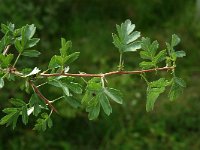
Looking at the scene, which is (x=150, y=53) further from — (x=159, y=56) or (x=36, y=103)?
(x=36, y=103)

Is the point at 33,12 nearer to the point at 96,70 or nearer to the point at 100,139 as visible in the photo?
the point at 96,70

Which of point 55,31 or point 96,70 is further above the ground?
point 55,31

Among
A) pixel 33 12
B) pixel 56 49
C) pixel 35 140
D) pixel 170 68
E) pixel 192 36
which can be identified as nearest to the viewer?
pixel 170 68

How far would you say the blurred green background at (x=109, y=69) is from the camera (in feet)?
9.48

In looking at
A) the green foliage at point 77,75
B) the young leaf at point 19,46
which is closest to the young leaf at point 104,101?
the green foliage at point 77,75

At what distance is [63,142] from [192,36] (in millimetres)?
Answer: 1504

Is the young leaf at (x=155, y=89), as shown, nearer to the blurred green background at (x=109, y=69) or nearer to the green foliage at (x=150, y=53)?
the green foliage at (x=150, y=53)

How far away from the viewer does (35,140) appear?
9.29ft

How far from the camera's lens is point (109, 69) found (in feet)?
11.1

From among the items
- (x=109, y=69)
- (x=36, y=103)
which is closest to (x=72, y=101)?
(x=36, y=103)

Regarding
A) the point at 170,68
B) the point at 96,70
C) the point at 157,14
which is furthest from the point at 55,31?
the point at 170,68

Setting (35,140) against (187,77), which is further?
(187,77)

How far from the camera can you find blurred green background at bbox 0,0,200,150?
9.48ft

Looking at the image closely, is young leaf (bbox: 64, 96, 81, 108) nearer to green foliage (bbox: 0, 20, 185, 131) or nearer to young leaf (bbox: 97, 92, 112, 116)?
green foliage (bbox: 0, 20, 185, 131)
